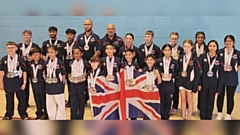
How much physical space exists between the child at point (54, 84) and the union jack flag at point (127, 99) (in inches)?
20.7

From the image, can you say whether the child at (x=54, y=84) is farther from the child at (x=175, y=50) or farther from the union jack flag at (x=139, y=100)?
the child at (x=175, y=50)

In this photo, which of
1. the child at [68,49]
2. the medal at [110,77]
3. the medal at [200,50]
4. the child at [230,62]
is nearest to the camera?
the medal at [110,77]

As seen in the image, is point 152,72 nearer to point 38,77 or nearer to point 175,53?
point 175,53

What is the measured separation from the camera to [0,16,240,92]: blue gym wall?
6.36 m

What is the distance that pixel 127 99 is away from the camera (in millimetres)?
4289

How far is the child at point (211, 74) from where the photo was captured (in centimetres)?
452

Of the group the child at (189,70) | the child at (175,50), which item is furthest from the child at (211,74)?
the child at (175,50)

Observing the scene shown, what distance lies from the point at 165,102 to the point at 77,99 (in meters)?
1.22

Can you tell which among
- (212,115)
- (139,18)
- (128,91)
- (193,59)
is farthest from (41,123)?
(139,18)

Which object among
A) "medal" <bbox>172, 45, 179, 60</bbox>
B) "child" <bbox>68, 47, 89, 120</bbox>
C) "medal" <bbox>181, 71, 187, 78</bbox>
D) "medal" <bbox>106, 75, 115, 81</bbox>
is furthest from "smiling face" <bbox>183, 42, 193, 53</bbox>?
"child" <bbox>68, 47, 89, 120</bbox>

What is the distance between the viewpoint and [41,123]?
131cm

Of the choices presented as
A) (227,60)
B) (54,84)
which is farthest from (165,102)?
(54,84)

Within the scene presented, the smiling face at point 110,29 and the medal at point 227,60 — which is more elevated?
the smiling face at point 110,29

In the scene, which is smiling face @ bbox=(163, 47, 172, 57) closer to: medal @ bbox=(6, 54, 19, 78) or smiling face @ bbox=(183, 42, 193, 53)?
smiling face @ bbox=(183, 42, 193, 53)
